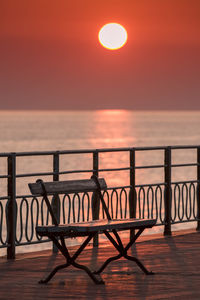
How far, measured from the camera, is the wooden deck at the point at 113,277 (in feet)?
27.0

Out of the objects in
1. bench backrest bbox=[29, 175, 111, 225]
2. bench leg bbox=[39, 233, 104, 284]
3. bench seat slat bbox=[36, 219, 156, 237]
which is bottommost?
bench leg bbox=[39, 233, 104, 284]

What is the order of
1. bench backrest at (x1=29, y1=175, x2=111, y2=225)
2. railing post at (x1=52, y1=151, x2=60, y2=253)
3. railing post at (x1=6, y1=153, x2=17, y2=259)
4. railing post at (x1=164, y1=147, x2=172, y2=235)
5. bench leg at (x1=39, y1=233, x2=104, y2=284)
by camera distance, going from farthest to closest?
railing post at (x1=164, y1=147, x2=172, y2=235)
railing post at (x1=52, y1=151, x2=60, y2=253)
railing post at (x1=6, y1=153, x2=17, y2=259)
bench backrest at (x1=29, y1=175, x2=111, y2=225)
bench leg at (x1=39, y1=233, x2=104, y2=284)

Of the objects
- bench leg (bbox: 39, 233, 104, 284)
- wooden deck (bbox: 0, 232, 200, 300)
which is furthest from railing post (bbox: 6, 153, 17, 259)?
bench leg (bbox: 39, 233, 104, 284)

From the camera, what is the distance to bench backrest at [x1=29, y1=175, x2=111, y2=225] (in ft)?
29.1

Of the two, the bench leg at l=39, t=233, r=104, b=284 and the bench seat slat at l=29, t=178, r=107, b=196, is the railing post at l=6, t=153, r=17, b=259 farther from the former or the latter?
the bench leg at l=39, t=233, r=104, b=284

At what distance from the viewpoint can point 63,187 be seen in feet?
30.5

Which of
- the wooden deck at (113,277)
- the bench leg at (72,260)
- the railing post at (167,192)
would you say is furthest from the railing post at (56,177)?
the railing post at (167,192)

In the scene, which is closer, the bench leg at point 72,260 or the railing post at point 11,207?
the bench leg at point 72,260

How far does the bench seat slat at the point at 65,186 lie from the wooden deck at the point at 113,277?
3.10 ft

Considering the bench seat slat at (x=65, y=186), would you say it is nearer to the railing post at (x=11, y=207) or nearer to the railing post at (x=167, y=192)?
the railing post at (x=11, y=207)

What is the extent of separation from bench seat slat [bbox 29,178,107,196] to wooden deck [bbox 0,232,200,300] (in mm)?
943

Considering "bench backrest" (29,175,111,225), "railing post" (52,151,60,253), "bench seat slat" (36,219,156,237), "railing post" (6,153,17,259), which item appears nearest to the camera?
"bench seat slat" (36,219,156,237)

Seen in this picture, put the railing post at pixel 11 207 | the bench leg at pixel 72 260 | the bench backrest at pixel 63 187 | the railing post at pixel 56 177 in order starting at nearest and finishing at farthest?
the bench leg at pixel 72 260 → the bench backrest at pixel 63 187 → the railing post at pixel 11 207 → the railing post at pixel 56 177

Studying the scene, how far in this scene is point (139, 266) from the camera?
30.5ft
